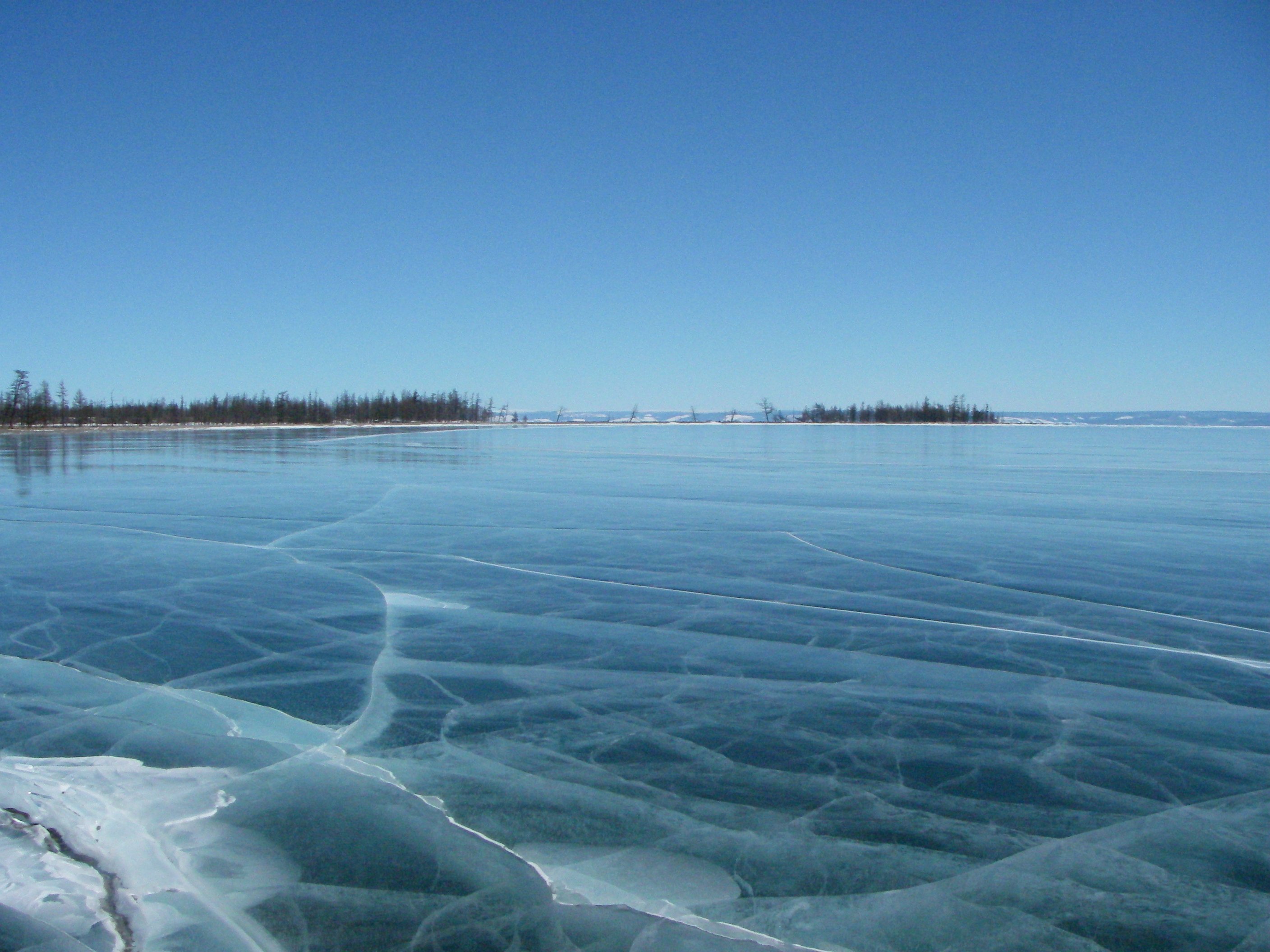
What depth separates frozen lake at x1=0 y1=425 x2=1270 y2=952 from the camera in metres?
2.75

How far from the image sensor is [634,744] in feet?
13.2

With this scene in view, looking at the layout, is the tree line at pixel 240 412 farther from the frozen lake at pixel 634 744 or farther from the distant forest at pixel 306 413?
the frozen lake at pixel 634 744

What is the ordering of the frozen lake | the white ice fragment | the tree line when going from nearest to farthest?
1. the frozen lake
2. the white ice fragment
3. the tree line

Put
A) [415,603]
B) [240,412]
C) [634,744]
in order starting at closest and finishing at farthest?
[634,744] < [415,603] < [240,412]

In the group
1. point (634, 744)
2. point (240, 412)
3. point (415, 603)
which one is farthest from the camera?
point (240, 412)

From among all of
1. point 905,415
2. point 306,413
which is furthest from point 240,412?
point 905,415

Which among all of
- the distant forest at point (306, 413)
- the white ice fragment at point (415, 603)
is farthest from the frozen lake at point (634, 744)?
the distant forest at point (306, 413)

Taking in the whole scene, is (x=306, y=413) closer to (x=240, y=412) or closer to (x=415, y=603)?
(x=240, y=412)

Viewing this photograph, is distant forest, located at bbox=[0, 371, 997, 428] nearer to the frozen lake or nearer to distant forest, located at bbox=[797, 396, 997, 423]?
distant forest, located at bbox=[797, 396, 997, 423]

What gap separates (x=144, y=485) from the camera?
53.8 feet

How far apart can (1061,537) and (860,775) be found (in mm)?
7666

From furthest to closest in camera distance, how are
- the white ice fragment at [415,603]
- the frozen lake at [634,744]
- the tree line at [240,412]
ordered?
the tree line at [240,412] → the white ice fragment at [415,603] → the frozen lake at [634,744]

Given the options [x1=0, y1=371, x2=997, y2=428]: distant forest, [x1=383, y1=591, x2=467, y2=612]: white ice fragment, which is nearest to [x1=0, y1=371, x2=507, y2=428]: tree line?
[x1=0, y1=371, x2=997, y2=428]: distant forest

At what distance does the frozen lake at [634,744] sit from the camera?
2754 millimetres
